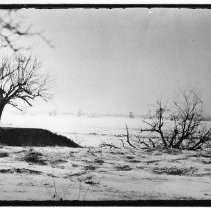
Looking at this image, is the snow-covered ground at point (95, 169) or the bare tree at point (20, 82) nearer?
the snow-covered ground at point (95, 169)

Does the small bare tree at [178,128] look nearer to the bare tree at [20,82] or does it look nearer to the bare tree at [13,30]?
the bare tree at [20,82]

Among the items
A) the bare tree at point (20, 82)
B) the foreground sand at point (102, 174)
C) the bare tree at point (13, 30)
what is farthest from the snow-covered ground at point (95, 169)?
the bare tree at point (13, 30)

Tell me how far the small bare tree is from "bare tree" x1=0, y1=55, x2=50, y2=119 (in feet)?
2.24

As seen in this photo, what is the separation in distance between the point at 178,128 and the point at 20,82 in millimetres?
1086

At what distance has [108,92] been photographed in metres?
2.55

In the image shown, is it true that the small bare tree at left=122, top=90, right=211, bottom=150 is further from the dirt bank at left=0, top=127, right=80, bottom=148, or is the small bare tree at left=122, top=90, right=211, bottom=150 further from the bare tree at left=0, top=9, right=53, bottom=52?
the bare tree at left=0, top=9, right=53, bottom=52

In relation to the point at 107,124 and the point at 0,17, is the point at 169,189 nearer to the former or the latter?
A: the point at 107,124

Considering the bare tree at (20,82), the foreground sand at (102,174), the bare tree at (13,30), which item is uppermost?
the bare tree at (13,30)

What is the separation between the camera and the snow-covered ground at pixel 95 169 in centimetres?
245

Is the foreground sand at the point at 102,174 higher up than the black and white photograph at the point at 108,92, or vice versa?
the black and white photograph at the point at 108,92

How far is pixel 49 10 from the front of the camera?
8.43 feet

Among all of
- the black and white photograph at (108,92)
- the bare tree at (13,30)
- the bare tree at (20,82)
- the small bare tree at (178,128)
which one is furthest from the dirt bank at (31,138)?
the bare tree at (13,30)

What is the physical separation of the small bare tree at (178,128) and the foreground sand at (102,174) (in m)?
0.06

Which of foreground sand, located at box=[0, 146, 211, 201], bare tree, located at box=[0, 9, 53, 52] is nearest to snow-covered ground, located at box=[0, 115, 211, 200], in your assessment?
foreground sand, located at box=[0, 146, 211, 201]
